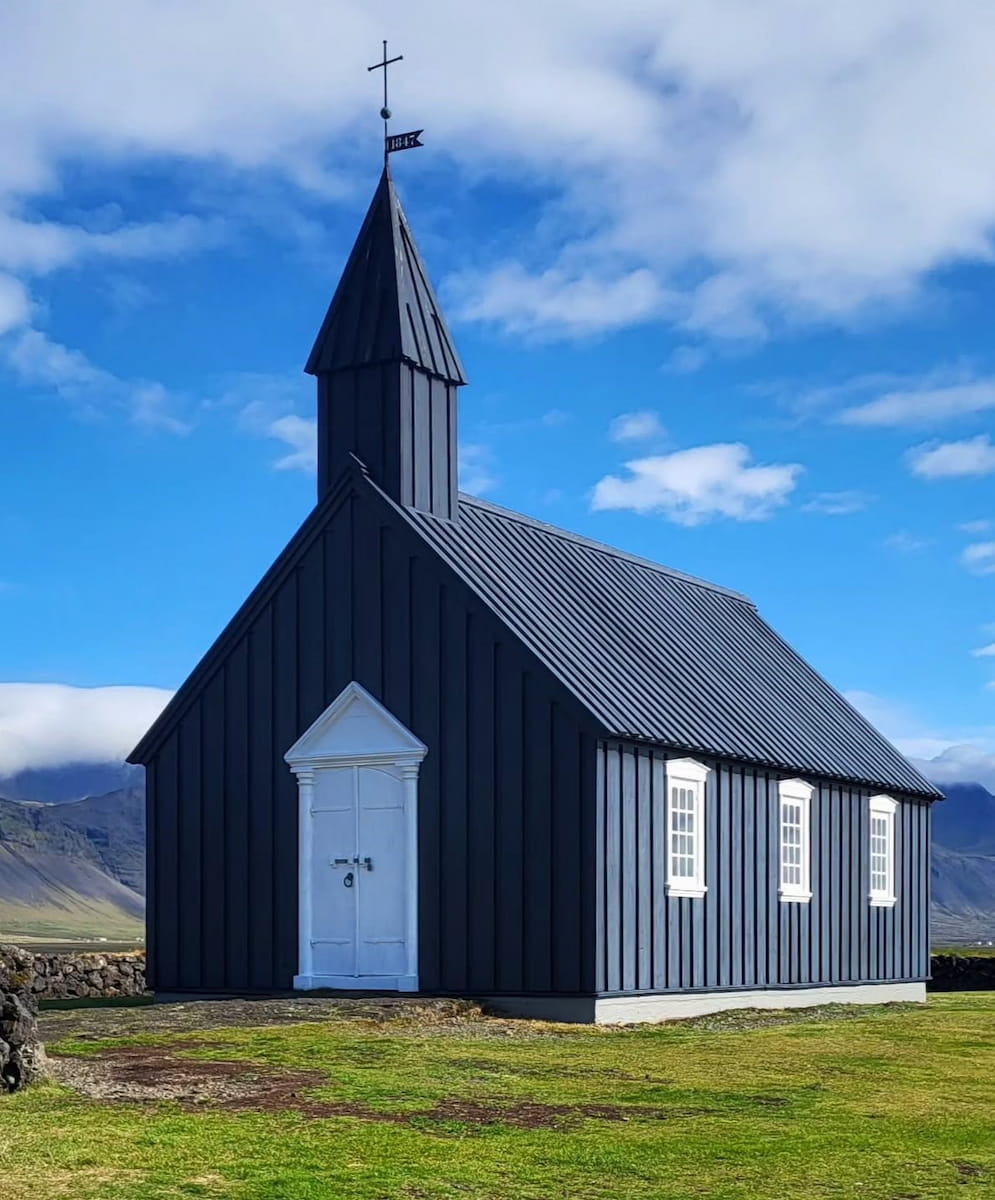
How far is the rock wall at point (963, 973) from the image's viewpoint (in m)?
38.3

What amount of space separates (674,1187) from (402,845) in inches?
481

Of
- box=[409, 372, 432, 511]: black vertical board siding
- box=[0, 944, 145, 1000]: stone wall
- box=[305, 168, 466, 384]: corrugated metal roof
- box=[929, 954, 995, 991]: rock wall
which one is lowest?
box=[929, 954, 995, 991]: rock wall

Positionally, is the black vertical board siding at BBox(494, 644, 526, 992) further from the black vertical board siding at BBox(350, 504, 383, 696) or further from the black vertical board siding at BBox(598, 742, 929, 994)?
the black vertical board siding at BBox(350, 504, 383, 696)

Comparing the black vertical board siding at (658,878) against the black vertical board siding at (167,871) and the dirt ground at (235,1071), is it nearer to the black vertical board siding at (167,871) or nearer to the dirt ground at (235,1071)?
the dirt ground at (235,1071)

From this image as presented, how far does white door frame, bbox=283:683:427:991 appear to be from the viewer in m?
22.4

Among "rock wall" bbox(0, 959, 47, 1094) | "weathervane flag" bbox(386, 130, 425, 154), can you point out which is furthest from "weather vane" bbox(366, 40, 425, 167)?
"rock wall" bbox(0, 959, 47, 1094)

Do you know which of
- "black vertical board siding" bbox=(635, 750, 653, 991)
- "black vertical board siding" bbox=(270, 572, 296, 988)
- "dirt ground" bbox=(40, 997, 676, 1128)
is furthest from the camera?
"black vertical board siding" bbox=(270, 572, 296, 988)

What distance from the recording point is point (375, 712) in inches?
904

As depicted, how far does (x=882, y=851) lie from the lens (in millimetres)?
29797

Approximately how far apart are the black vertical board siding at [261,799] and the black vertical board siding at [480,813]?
3.25 m

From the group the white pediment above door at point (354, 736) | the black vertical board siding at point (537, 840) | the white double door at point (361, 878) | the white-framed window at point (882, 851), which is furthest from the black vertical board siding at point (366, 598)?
the white-framed window at point (882, 851)

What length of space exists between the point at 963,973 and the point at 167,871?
808 inches

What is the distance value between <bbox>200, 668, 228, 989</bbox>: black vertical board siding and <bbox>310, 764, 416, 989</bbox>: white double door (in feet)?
5.49

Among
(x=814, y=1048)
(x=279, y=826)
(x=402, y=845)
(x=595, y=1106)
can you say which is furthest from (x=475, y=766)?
(x=595, y=1106)
